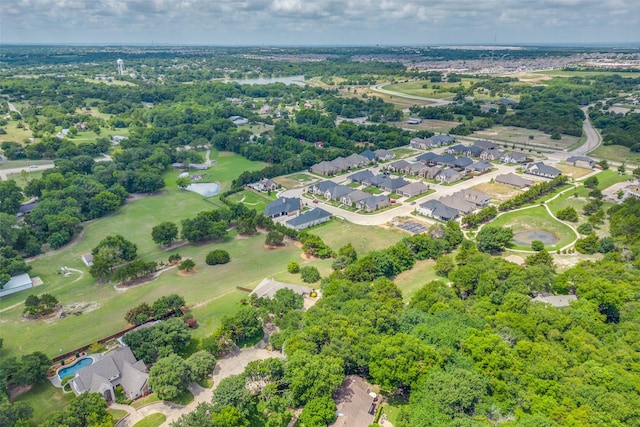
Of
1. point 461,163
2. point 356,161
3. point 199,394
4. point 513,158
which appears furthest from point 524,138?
point 199,394

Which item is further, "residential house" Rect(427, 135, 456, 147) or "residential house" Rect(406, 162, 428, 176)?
"residential house" Rect(427, 135, 456, 147)

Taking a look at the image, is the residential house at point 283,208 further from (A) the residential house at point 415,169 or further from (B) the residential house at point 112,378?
(B) the residential house at point 112,378

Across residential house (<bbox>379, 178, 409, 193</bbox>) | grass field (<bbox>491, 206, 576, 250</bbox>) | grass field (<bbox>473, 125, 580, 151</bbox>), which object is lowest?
grass field (<bbox>491, 206, 576, 250</bbox>)

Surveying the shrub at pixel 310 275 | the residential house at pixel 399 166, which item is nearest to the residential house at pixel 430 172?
the residential house at pixel 399 166

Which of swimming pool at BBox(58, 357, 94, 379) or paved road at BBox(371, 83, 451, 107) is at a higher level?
paved road at BBox(371, 83, 451, 107)

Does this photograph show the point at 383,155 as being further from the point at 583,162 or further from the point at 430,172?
the point at 583,162

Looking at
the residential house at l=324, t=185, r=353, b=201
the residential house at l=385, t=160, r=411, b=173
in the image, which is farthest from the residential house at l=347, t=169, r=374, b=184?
the residential house at l=324, t=185, r=353, b=201

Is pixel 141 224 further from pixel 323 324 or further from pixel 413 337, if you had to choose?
pixel 413 337

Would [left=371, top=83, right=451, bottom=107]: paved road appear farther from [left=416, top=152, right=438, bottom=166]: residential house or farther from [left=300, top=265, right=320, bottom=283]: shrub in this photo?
[left=300, top=265, right=320, bottom=283]: shrub

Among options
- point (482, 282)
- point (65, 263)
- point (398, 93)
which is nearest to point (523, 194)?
point (482, 282)
